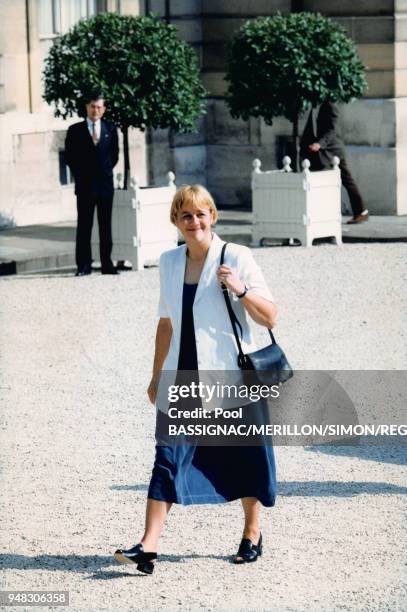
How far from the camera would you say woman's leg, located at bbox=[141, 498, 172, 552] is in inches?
271

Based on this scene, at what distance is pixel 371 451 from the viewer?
8.88 metres

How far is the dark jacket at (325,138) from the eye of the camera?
59.7 feet

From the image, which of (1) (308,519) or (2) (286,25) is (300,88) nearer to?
(2) (286,25)

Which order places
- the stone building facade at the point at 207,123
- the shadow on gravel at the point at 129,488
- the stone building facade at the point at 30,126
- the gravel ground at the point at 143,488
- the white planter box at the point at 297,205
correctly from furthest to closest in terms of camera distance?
the stone building facade at the point at 207,123 < the stone building facade at the point at 30,126 < the white planter box at the point at 297,205 < the shadow on gravel at the point at 129,488 < the gravel ground at the point at 143,488

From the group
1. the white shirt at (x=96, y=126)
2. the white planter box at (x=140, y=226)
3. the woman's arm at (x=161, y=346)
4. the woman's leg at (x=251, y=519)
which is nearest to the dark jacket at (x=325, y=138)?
the white planter box at (x=140, y=226)

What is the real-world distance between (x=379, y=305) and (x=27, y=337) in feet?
9.17

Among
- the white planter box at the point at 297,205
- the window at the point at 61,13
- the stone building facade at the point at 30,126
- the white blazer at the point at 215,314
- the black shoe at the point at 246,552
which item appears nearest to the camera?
the white blazer at the point at 215,314

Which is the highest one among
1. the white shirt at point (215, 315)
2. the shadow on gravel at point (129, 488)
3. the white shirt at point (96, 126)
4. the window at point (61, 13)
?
the window at point (61, 13)

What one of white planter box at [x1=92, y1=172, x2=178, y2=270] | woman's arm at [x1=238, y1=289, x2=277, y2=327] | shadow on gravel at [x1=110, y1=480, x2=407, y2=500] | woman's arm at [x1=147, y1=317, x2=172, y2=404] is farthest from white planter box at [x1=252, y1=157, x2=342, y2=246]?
woman's arm at [x1=238, y1=289, x2=277, y2=327]

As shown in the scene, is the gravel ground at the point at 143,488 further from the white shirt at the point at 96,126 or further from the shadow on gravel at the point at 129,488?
the white shirt at the point at 96,126

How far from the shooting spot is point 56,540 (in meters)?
7.38

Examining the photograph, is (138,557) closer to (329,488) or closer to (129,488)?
(129,488)

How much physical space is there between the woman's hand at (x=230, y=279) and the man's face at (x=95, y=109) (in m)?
8.63

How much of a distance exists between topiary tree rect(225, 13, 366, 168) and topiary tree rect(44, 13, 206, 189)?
3.68 ft
